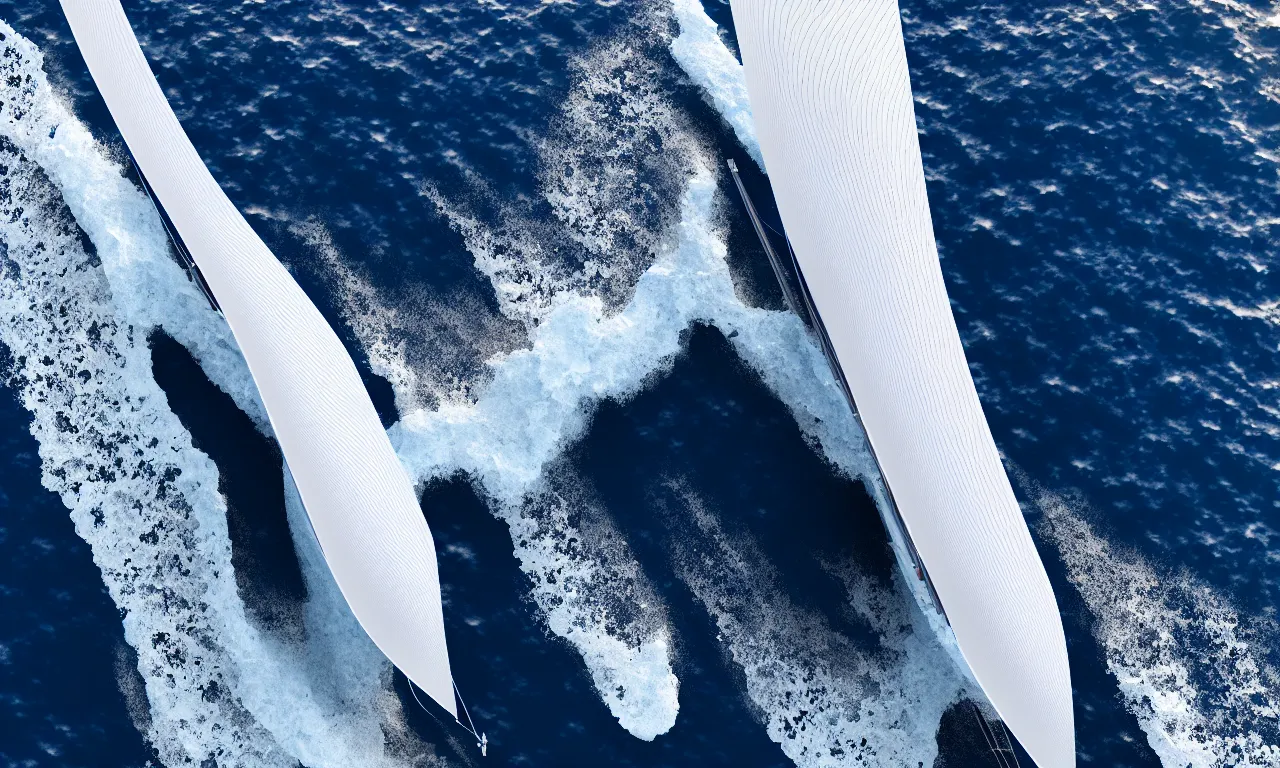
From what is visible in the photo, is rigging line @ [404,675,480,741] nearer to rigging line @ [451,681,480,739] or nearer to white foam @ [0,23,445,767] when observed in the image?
rigging line @ [451,681,480,739]

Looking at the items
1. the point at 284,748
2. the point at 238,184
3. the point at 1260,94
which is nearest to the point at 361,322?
the point at 238,184

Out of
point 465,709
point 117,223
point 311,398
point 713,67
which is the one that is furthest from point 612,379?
point 117,223

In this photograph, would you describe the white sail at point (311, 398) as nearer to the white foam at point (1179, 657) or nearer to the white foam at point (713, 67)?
the white foam at point (713, 67)

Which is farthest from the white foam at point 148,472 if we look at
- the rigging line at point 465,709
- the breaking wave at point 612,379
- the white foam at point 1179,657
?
the white foam at point 1179,657

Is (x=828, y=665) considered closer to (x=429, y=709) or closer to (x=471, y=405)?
(x=429, y=709)

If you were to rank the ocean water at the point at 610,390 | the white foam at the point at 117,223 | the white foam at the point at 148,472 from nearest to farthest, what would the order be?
the white foam at the point at 148,472
the ocean water at the point at 610,390
the white foam at the point at 117,223

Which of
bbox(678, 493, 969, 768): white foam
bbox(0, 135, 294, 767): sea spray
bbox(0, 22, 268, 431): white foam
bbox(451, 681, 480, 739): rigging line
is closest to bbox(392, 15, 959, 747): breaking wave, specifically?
bbox(678, 493, 969, 768): white foam
